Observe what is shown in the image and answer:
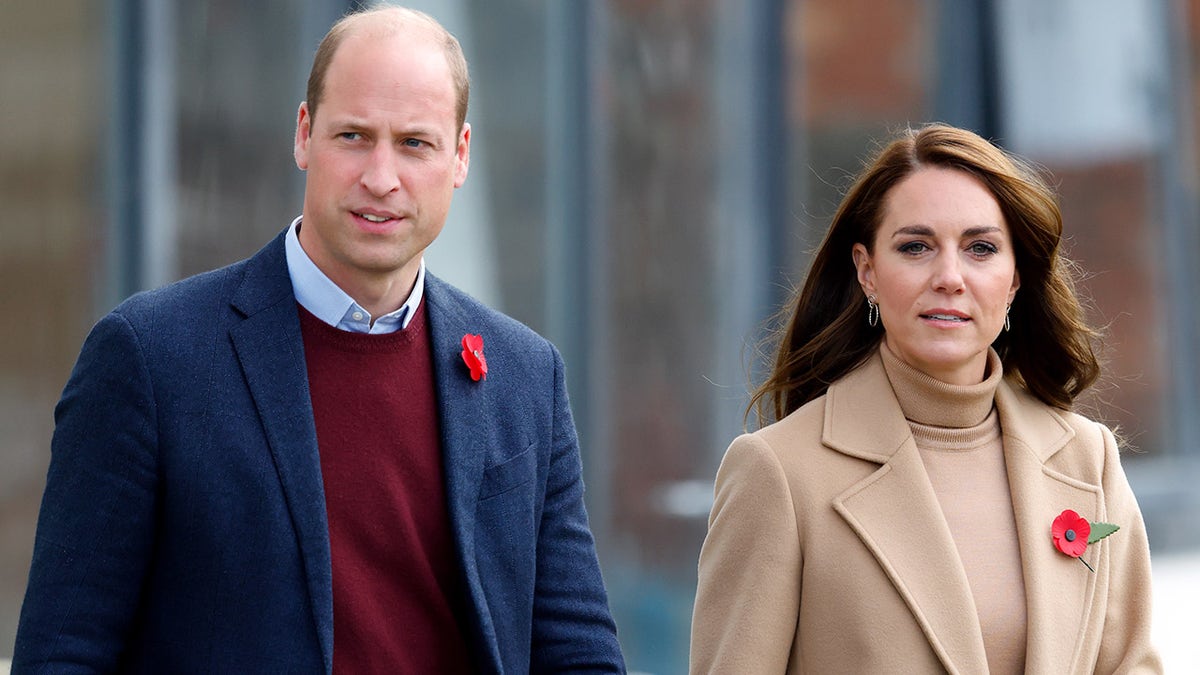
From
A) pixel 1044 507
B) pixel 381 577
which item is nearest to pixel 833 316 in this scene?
pixel 1044 507

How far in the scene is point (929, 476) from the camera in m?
3.21

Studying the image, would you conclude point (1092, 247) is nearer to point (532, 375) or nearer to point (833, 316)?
point (833, 316)

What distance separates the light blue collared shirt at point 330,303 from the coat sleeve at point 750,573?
2.45 feet

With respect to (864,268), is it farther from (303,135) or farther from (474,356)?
(303,135)

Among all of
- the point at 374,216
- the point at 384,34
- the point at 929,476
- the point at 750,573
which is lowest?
the point at 750,573

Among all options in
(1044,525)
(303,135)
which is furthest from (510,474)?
(1044,525)

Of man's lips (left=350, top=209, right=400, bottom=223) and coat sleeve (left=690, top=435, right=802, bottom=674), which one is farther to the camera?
coat sleeve (left=690, top=435, right=802, bottom=674)

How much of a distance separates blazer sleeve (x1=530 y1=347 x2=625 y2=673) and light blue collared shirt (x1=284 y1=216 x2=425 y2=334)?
1.22 ft

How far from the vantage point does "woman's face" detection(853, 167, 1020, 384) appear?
10.1ft

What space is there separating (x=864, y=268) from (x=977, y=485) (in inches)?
18.6

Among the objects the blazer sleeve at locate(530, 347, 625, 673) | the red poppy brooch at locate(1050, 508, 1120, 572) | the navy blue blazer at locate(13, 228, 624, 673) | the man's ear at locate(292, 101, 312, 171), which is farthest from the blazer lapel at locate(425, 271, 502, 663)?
the red poppy brooch at locate(1050, 508, 1120, 572)

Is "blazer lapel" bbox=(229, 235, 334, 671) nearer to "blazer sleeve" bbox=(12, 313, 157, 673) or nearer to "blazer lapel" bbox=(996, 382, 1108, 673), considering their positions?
"blazer sleeve" bbox=(12, 313, 157, 673)

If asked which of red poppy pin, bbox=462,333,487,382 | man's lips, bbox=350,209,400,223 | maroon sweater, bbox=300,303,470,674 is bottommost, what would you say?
Answer: maroon sweater, bbox=300,303,470,674

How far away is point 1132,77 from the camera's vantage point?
8664 millimetres
